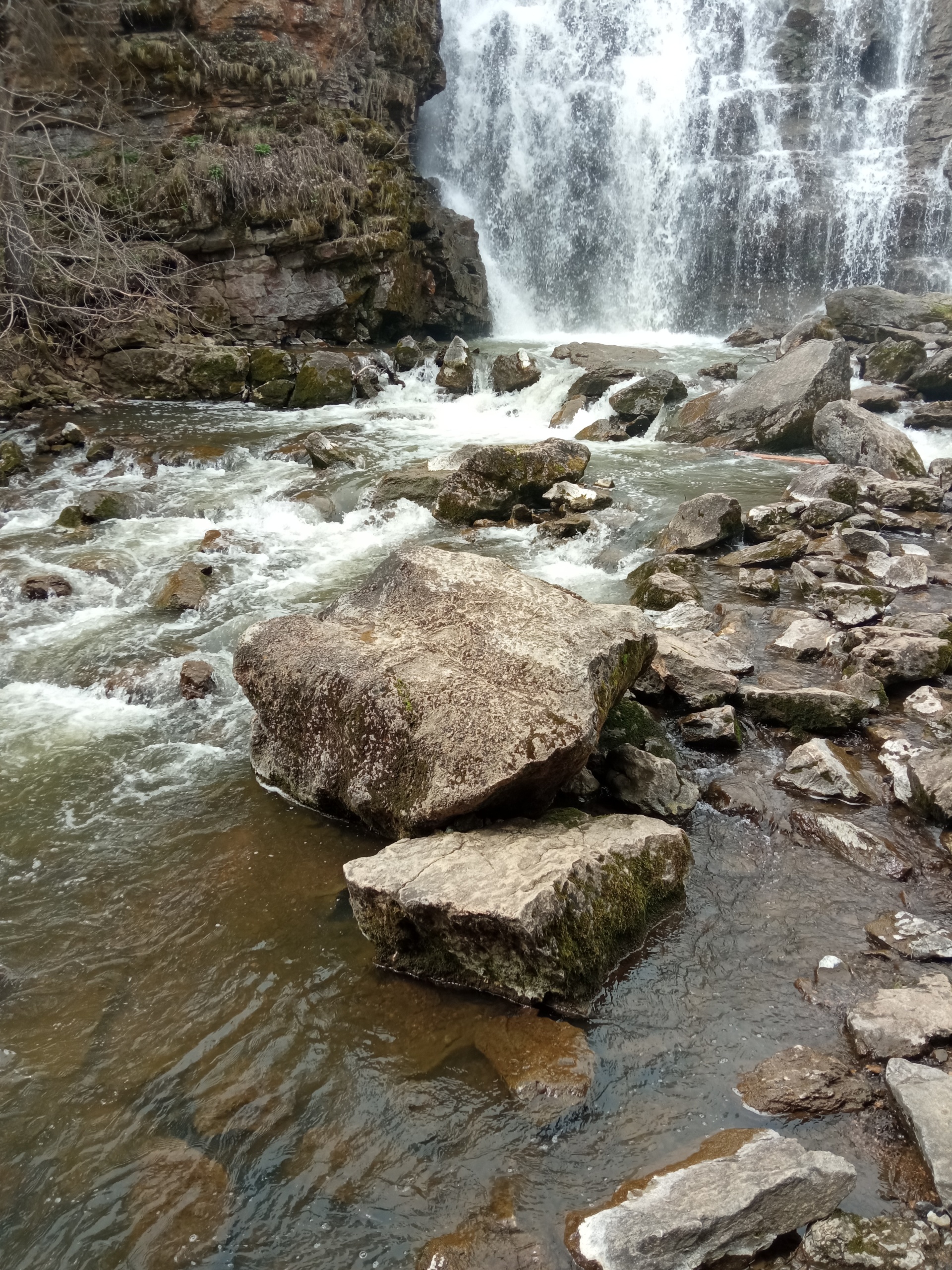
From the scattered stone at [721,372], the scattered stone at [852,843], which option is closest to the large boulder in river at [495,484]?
the scattered stone at [852,843]

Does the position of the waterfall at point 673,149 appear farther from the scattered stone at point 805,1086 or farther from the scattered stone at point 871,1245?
the scattered stone at point 871,1245

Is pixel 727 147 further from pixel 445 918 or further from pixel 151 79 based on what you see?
pixel 445 918

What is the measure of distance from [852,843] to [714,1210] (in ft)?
6.99

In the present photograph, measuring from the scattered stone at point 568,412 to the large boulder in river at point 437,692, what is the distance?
8.53 meters

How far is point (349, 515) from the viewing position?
9.34 metres

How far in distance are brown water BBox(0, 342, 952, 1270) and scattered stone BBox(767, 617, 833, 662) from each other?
1.16 meters

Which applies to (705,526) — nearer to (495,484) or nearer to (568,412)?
(495,484)

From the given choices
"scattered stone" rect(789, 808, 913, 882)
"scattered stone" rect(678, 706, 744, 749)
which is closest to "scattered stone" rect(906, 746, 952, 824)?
"scattered stone" rect(789, 808, 913, 882)

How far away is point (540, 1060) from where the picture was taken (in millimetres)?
2998

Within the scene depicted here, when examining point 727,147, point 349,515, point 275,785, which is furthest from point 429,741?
point 727,147

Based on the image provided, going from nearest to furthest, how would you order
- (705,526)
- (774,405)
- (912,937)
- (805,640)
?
1. (912,937)
2. (805,640)
3. (705,526)
4. (774,405)

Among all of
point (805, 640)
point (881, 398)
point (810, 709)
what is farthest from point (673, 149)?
point (810, 709)

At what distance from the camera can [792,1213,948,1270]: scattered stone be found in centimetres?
221

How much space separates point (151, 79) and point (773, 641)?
18316 mm
